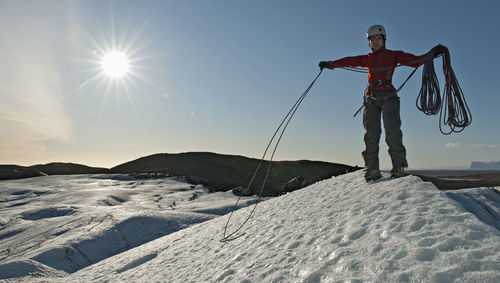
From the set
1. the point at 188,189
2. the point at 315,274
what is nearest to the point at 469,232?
the point at 315,274

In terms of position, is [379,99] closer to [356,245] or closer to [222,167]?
[356,245]

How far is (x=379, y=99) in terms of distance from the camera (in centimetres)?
431

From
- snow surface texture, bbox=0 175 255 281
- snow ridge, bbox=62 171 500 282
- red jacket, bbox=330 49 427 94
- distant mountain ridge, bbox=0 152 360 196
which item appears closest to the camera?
snow ridge, bbox=62 171 500 282

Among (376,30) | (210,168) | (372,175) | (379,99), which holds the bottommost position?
(372,175)

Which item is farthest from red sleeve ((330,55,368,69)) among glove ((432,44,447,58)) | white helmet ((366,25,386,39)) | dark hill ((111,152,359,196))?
dark hill ((111,152,359,196))

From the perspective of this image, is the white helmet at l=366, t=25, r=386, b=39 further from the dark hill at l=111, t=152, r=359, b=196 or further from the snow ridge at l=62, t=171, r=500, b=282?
the dark hill at l=111, t=152, r=359, b=196

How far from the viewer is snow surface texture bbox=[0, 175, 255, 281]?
22.6 ft

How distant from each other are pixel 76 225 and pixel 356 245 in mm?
10039

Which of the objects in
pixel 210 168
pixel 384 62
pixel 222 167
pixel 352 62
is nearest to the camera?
pixel 384 62

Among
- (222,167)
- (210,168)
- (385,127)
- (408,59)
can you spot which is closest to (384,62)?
(408,59)

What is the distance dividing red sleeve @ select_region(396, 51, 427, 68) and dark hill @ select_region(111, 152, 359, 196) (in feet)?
86.1

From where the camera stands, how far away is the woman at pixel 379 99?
13.6 feet

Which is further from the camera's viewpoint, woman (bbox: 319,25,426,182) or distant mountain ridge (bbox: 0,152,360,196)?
distant mountain ridge (bbox: 0,152,360,196)

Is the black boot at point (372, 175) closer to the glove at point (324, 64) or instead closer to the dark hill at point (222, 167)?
the glove at point (324, 64)
